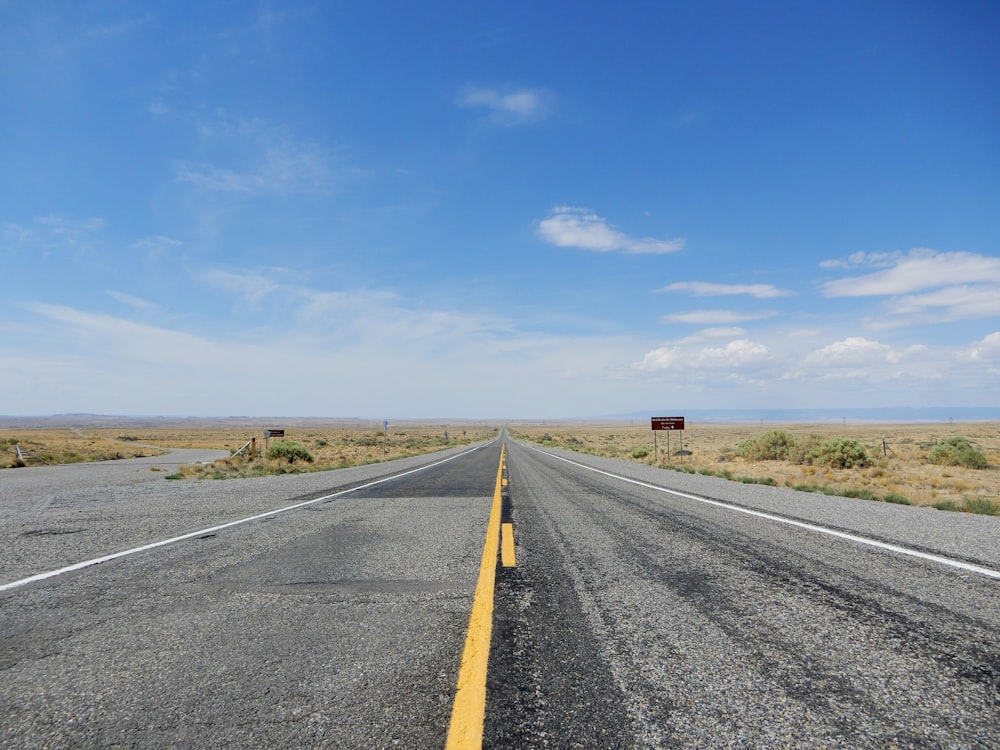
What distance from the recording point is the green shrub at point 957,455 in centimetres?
2212

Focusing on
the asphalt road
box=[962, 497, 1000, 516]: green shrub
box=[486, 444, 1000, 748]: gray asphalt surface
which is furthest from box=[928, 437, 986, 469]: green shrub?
box=[486, 444, 1000, 748]: gray asphalt surface

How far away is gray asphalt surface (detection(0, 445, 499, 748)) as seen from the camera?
230 centimetres

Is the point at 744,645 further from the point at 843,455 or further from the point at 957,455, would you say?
the point at 957,455

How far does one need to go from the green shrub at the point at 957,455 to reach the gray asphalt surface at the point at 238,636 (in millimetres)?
25519

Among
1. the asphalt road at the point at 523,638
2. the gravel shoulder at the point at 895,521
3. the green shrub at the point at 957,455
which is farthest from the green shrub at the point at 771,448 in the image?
the asphalt road at the point at 523,638

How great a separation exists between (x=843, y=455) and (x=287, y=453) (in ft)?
85.4

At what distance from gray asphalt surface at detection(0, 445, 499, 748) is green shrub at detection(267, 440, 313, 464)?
62.9 ft

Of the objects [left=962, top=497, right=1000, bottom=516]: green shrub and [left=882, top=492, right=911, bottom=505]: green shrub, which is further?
[left=882, top=492, right=911, bottom=505]: green shrub

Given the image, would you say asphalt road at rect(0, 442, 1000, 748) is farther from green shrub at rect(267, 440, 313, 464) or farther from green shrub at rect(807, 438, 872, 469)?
green shrub at rect(267, 440, 313, 464)

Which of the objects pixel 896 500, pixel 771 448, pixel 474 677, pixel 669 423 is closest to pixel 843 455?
pixel 771 448

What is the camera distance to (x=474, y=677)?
2648mm

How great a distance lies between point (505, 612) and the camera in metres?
3.64

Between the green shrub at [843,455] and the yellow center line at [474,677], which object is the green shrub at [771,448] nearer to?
the green shrub at [843,455]

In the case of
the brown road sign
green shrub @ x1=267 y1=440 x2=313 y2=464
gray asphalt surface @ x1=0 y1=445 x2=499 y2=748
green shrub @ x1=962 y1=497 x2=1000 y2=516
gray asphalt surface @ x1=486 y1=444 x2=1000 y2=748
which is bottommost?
green shrub @ x1=267 y1=440 x2=313 y2=464
